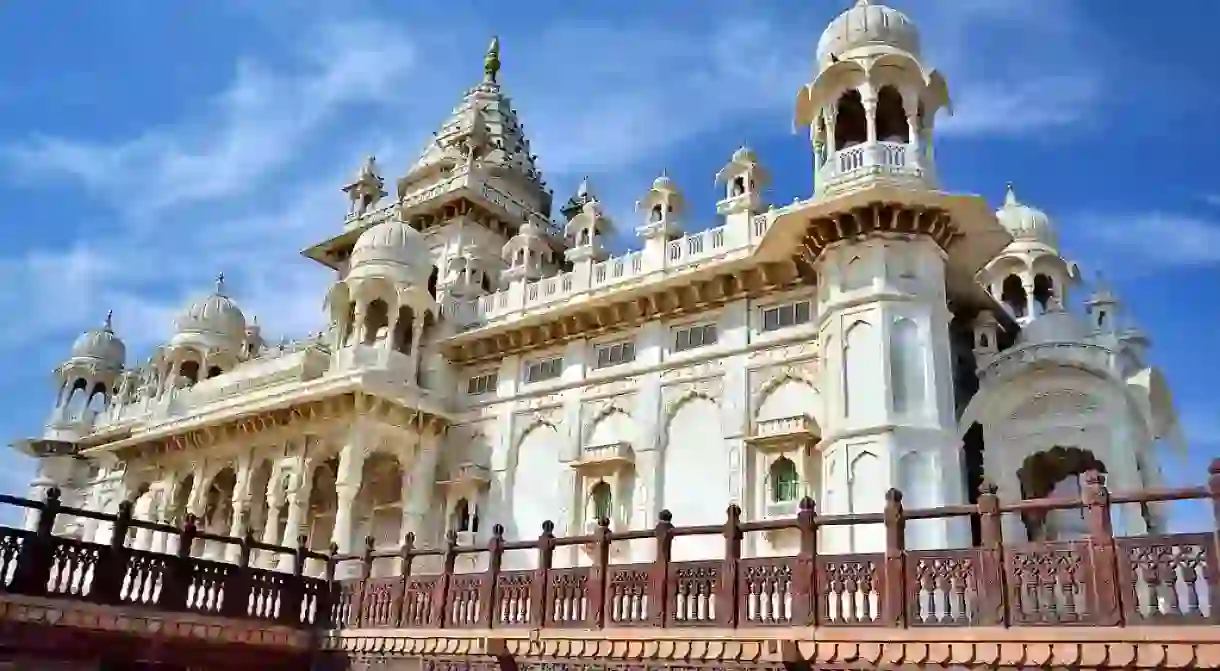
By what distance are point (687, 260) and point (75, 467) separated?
23492 mm

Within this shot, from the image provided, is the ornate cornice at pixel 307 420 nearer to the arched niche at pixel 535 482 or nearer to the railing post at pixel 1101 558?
the arched niche at pixel 535 482

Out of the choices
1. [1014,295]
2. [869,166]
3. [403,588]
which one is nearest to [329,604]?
[403,588]

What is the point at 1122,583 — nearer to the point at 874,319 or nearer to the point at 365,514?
the point at 874,319

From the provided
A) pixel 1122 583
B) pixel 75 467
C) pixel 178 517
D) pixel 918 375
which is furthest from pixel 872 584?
pixel 75 467

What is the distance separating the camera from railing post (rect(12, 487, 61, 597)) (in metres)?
10.6

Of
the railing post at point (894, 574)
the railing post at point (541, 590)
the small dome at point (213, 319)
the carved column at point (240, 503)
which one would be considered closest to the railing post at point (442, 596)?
the railing post at point (541, 590)

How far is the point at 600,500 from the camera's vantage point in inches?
701

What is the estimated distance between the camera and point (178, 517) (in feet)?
78.4

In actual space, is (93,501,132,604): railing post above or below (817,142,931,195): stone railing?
below

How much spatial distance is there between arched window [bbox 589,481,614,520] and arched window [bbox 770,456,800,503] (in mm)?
3350

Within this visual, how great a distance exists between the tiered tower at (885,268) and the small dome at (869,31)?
21 mm

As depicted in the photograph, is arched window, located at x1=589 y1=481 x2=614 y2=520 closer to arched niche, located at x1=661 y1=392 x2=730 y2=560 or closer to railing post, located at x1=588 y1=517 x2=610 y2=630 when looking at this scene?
arched niche, located at x1=661 y1=392 x2=730 y2=560

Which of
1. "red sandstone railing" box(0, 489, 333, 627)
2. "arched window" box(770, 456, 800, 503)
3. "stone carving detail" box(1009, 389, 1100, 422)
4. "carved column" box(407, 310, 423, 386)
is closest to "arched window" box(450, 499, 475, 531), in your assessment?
"carved column" box(407, 310, 423, 386)

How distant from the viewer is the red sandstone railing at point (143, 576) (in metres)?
10.6
